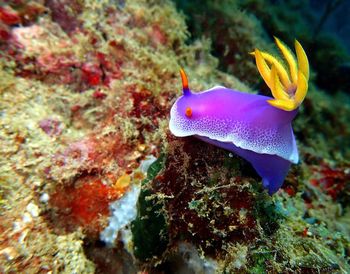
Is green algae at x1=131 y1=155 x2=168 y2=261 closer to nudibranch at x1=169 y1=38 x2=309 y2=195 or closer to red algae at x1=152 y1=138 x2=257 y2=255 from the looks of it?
red algae at x1=152 y1=138 x2=257 y2=255

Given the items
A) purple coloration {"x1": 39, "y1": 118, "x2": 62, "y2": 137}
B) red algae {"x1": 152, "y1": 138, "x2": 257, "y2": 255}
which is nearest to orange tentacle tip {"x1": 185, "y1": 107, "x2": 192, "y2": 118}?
red algae {"x1": 152, "y1": 138, "x2": 257, "y2": 255}

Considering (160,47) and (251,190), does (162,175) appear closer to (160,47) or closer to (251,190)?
(251,190)

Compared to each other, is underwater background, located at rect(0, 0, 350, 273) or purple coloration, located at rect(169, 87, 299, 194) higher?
purple coloration, located at rect(169, 87, 299, 194)

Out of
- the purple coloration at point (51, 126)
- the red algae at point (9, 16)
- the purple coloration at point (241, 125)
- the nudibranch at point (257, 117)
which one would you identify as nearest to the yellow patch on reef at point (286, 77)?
the nudibranch at point (257, 117)

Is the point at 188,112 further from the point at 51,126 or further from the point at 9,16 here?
the point at 9,16

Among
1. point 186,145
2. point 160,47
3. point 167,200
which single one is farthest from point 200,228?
point 160,47

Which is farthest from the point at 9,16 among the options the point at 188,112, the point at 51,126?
the point at 188,112

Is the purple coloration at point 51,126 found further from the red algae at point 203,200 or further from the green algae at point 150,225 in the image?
the red algae at point 203,200
